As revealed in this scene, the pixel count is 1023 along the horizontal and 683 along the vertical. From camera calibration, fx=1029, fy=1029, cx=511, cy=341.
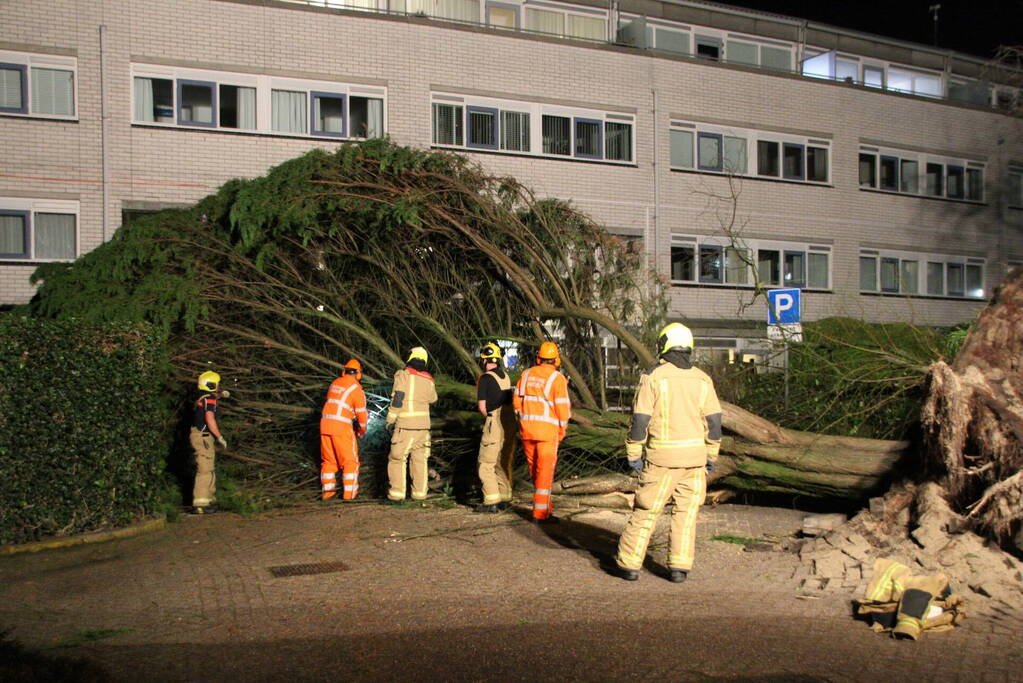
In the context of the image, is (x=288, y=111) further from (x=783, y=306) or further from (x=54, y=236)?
(x=783, y=306)

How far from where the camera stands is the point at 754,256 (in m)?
23.2

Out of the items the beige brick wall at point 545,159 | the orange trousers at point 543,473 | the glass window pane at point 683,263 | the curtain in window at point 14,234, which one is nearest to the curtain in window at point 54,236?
the curtain in window at point 14,234

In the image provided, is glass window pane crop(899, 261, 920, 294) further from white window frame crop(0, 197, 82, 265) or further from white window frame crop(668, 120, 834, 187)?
white window frame crop(0, 197, 82, 265)

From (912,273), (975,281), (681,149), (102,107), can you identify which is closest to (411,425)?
(102,107)

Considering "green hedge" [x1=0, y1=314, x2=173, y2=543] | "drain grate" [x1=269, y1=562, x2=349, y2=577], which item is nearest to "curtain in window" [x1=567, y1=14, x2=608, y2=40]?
"green hedge" [x1=0, y1=314, x2=173, y2=543]

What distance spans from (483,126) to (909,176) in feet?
41.1

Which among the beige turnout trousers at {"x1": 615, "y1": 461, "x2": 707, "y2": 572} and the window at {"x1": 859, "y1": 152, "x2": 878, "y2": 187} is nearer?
the beige turnout trousers at {"x1": 615, "y1": 461, "x2": 707, "y2": 572}

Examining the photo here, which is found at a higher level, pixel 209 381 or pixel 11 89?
pixel 11 89

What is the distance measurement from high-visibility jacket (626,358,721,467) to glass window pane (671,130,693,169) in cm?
1683

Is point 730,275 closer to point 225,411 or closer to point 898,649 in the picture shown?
point 225,411

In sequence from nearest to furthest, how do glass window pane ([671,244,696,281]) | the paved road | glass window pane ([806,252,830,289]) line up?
1. the paved road
2. glass window pane ([671,244,696,281])
3. glass window pane ([806,252,830,289])

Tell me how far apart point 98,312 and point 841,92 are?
20.4 m

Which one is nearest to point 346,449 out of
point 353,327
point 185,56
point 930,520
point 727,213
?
point 353,327

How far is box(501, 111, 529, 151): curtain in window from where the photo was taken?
22.0 metres
